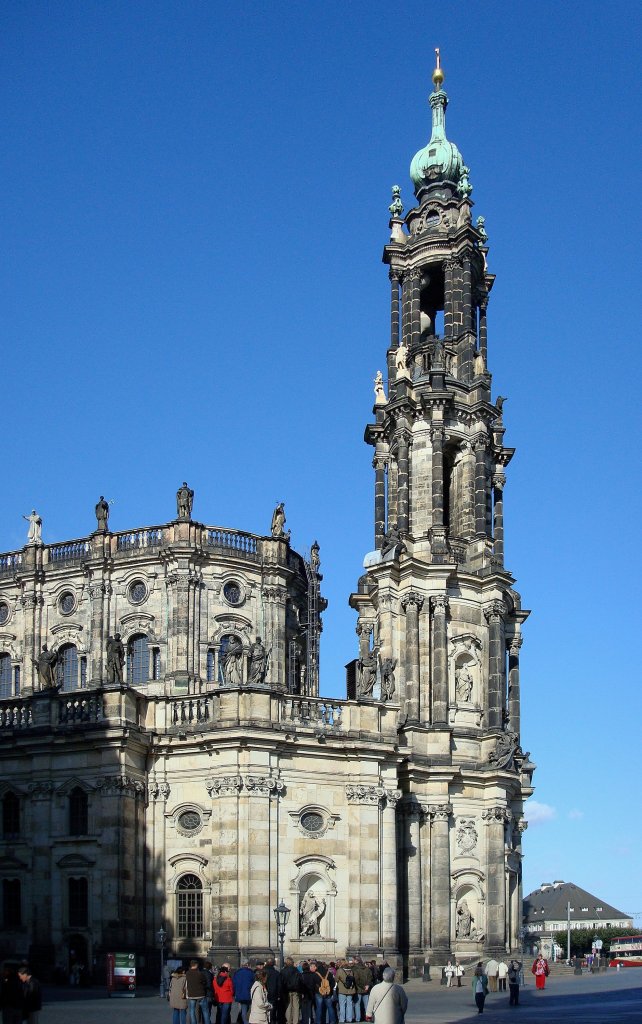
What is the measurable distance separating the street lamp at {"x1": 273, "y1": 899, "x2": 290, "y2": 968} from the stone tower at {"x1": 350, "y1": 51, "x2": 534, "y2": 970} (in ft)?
29.2

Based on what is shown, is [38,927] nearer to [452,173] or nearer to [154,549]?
[154,549]

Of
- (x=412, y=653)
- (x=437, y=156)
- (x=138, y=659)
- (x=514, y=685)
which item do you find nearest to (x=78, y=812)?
(x=138, y=659)

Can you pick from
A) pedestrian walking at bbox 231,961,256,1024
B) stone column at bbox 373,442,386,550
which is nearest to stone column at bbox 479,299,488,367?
stone column at bbox 373,442,386,550

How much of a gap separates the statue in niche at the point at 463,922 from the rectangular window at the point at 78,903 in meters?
16.9

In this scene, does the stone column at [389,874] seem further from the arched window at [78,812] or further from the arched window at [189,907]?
the arched window at [78,812]

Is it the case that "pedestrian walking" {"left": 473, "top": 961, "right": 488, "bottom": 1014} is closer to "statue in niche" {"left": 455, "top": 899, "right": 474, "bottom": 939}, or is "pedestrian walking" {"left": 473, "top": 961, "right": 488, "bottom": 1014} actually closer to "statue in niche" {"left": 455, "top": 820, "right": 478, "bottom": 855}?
"statue in niche" {"left": 455, "top": 899, "right": 474, "bottom": 939}

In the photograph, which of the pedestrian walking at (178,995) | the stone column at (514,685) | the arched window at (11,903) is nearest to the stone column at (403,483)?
the stone column at (514,685)

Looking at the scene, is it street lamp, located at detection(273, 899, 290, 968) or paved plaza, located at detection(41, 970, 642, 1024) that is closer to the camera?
paved plaza, located at detection(41, 970, 642, 1024)

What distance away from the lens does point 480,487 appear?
6144cm

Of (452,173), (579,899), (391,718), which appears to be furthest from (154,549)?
(579,899)

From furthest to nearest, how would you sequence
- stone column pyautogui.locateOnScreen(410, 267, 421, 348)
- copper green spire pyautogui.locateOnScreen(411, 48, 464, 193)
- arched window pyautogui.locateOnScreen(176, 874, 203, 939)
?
copper green spire pyautogui.locateOnScreen(411, 48, 464, 193) → stone column pyautogui.locateOnScreen(410, 267, 421, 348) → arched window pyautogui.locateOnScreen(176, 874, 203, 939)

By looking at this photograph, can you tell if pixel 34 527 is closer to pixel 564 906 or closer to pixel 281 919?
pixel 281 919

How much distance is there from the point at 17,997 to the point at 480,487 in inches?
1711

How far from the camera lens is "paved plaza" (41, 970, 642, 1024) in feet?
100
